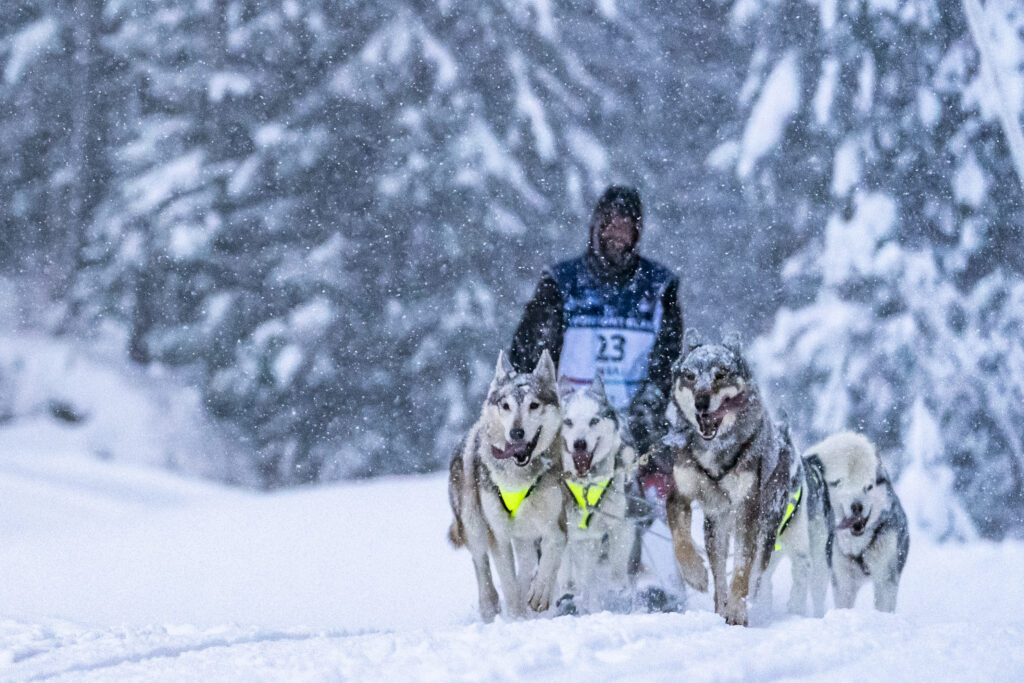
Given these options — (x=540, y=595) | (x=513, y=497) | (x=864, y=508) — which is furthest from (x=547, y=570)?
(x=864, y=508)

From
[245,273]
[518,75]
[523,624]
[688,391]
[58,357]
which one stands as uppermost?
[518,75]

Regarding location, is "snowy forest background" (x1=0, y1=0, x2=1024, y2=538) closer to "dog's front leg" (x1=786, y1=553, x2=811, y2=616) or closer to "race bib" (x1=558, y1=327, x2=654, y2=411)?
"dog's front leg" (x1=786, y1=553, x2=811, y2=616)

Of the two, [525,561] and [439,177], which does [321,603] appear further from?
[439,177]

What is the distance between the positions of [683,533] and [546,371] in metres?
0.86

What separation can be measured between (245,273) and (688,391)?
7.11 metres

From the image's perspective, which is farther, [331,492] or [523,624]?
[331,492]

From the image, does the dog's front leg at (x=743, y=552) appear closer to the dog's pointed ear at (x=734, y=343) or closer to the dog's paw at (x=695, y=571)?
the dog's paw at (x=695, y=571)

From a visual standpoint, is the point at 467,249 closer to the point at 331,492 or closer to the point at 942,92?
the point at 331,492

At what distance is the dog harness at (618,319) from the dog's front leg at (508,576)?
0.92 meters

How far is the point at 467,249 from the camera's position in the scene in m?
10.2

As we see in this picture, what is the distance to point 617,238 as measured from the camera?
16.0 ft

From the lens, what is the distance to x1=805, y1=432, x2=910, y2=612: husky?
199 inches

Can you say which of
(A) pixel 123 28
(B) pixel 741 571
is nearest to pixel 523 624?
(B) pixel 741 571

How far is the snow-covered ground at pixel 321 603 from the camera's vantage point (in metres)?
3.47
